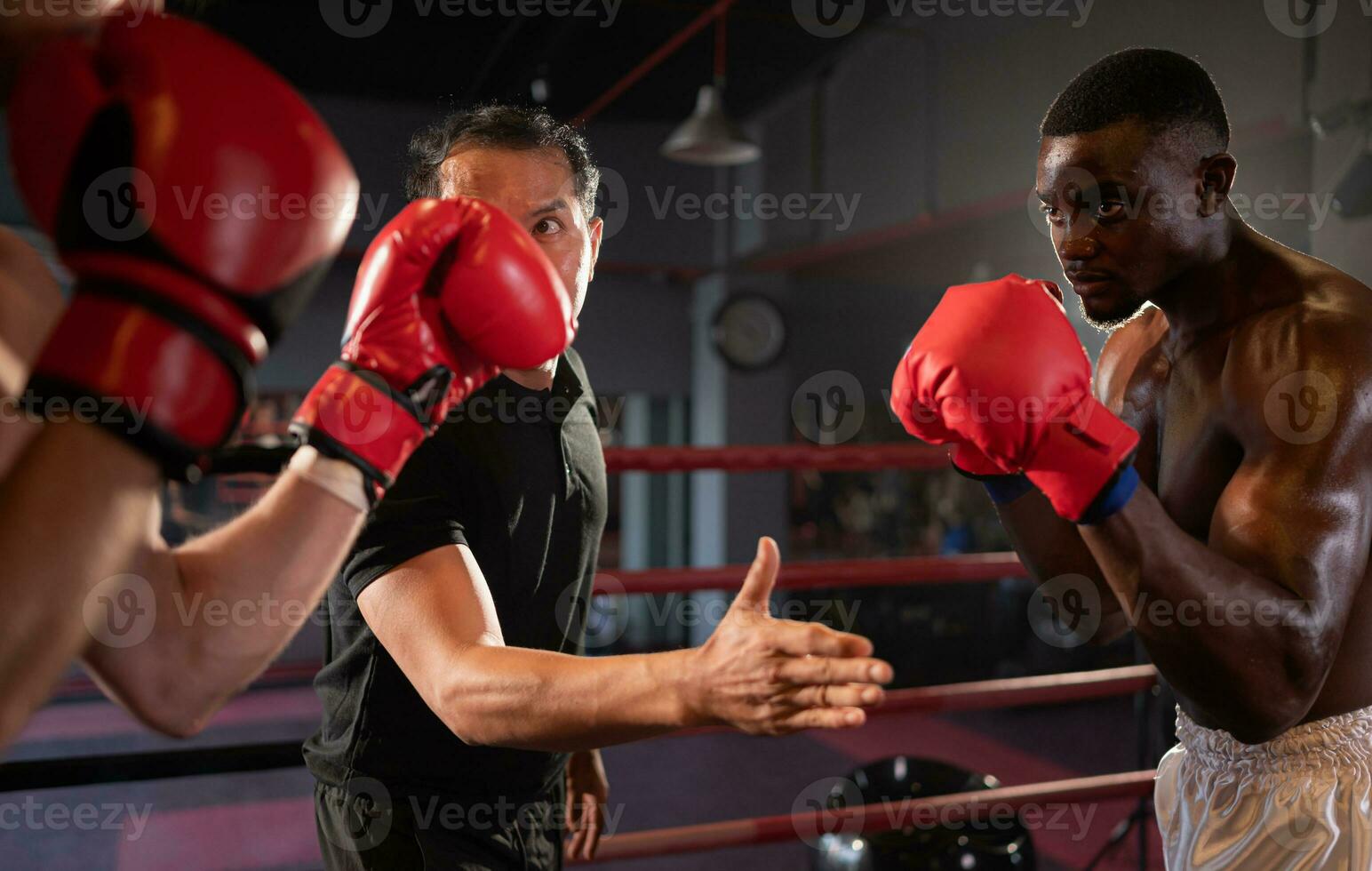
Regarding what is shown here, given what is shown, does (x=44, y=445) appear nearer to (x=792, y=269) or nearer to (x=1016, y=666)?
(x=1016, y=666)

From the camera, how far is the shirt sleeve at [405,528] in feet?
3.57

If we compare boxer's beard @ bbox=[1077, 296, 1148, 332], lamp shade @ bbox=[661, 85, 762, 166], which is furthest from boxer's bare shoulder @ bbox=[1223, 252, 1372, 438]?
lamp shade @ bbox=[661, 85, 762, 166]

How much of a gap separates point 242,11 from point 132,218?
489cm

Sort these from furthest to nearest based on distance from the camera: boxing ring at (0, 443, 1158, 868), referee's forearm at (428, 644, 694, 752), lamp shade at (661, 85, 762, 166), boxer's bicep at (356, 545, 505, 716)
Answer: lamp shade at (661, 85, 762, 166) → boxing ring at (0, 443, 1158, 868) → boxer's bicep at (356, 545, 505, 716) → referee's forearm at (428, 644, 694, 752)

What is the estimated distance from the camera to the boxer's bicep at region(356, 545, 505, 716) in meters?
1.01

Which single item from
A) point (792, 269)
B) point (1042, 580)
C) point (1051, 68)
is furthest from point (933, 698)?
point (792, 269)

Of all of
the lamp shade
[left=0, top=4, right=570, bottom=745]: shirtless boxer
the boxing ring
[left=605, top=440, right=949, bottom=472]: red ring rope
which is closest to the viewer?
[left=0, top=4, right=570, bottom=745]: shirtless boxer

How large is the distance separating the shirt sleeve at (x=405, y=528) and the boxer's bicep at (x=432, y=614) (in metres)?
0.01

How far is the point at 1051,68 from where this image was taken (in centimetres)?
406

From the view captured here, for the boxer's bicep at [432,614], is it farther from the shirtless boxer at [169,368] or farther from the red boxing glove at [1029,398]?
the red boxing glove at [1029,398]

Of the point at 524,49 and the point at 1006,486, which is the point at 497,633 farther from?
the point at 524,49

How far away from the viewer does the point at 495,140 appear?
1326 millimetres

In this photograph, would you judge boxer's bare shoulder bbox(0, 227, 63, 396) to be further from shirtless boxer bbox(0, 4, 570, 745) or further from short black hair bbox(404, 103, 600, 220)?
short black hair bbox(404, 103, 600, 220)

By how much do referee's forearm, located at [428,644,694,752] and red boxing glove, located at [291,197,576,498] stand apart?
0.25m
